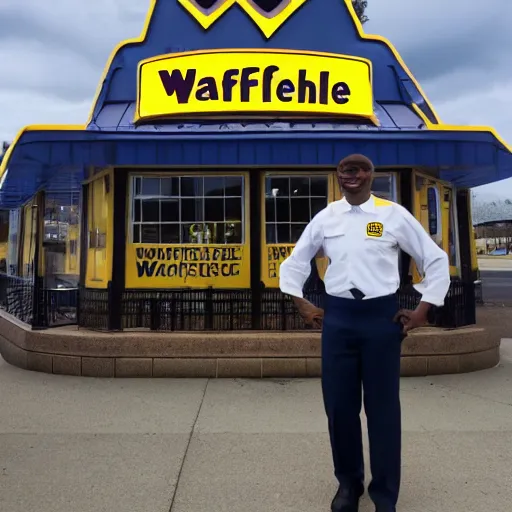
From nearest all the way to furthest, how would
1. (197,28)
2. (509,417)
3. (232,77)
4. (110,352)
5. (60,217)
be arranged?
(509,417) < (110,352) < (232,77) < (197,28) < (60,217)

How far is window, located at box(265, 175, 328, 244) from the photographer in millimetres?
7387

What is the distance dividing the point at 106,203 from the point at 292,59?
3243mm

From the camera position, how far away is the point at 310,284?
23.5 ft

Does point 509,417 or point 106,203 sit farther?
point 106,203

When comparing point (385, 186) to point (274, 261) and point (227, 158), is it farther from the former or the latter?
point (227, 158)

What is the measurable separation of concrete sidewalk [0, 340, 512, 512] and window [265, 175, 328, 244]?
7.39 ft

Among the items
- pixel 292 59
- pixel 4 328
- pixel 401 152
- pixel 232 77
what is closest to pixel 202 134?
pixel 232 77

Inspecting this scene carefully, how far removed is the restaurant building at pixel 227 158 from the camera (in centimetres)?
625

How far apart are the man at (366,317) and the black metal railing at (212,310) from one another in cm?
358

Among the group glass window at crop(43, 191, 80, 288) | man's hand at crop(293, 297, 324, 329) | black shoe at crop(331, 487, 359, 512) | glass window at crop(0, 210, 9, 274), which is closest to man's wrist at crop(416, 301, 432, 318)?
man's hand at crop(293, 297, 324, 329)

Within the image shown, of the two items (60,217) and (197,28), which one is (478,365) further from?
(60,217)

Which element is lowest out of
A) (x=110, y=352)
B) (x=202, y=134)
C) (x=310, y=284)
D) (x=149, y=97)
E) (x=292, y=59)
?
(x=110, y=352)

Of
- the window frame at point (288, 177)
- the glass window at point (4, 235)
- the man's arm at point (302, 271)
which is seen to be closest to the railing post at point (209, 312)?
the window frame at point (288, 177)

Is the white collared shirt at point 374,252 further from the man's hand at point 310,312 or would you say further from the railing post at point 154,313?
the railing post at point 154,313
